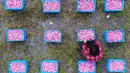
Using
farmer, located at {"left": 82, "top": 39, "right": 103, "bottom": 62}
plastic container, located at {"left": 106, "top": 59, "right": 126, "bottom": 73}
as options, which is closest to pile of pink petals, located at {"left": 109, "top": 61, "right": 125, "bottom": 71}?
plastic container, located at {"left": 106, "top": 59, "right": 126, "bottom": 73}

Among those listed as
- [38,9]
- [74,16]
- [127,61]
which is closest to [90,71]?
[127,61]

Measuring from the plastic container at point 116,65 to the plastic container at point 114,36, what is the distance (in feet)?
1.13

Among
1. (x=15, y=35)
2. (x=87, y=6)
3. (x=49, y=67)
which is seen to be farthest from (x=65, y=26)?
(x=15, y=35)

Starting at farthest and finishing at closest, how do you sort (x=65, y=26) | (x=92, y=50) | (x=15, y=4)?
(x=65, y=26)
(x=15, y=4)
(x=92, y=50)

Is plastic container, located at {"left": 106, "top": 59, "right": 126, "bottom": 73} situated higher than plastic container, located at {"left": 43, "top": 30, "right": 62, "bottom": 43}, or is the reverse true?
plastic container, located at {"left": 43, "top": 30, "right": 62, "bottom": 43}

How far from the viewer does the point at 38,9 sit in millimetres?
4898

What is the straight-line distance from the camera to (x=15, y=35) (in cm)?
479

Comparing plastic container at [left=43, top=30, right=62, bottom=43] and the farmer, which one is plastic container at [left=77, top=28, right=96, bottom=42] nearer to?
the farmer

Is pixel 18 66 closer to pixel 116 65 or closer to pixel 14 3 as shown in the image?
pixel 14 3

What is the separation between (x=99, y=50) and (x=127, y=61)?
0.64 metres

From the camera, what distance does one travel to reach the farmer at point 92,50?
4621mm

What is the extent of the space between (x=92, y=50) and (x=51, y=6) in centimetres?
102

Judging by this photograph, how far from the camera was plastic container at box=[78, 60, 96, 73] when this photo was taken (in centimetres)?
477

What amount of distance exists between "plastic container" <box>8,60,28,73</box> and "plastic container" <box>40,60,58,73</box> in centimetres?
30
